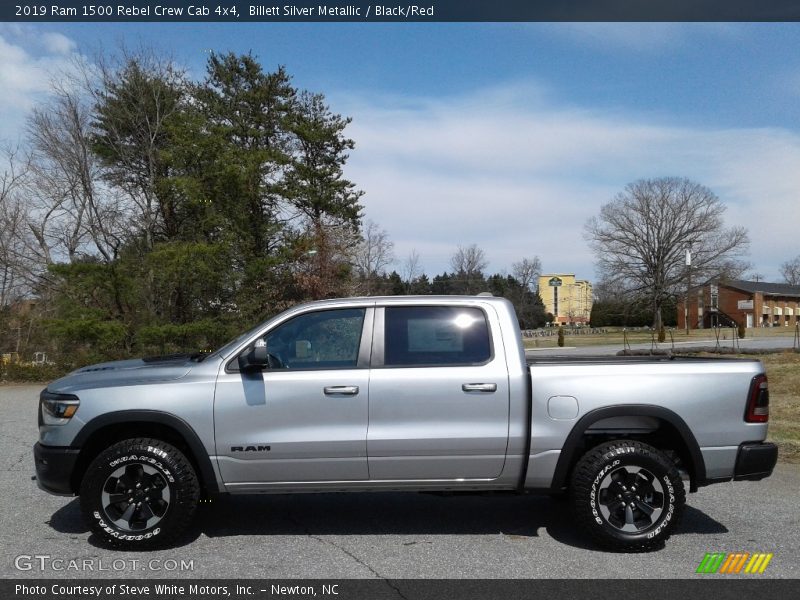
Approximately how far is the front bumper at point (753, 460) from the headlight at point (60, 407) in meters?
4.81

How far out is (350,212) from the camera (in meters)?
34.6

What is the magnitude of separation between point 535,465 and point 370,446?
1.21 metres

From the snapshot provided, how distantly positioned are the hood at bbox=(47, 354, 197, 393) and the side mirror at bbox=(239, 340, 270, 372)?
0.46m

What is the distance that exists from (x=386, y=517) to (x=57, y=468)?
2594 mm

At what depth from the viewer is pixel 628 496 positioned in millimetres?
5227

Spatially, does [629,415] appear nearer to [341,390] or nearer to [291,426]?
[341,390]

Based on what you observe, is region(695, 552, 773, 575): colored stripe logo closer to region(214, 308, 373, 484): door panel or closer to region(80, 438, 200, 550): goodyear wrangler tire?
region(214, 308, 373, 484): door panel

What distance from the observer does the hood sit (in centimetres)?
527

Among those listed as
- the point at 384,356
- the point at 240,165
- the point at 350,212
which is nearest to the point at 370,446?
the point at 384,356

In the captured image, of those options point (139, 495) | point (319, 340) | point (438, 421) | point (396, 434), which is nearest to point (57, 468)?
point (139, 495)

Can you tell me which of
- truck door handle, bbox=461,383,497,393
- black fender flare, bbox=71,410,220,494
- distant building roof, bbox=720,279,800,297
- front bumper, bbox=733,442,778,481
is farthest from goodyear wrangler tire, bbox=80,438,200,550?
distant building roof, bbox=720,279,800,297

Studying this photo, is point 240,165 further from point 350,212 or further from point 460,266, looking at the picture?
point 460,266
